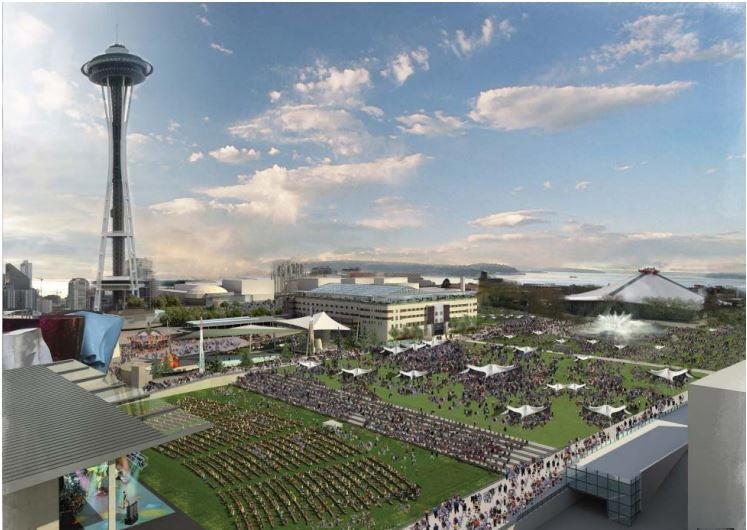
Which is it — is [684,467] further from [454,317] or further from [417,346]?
[454,317]

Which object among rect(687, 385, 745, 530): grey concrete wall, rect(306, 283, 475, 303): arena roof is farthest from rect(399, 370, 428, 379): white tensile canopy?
rect(687, 385, 745, 530): grey concrete wall

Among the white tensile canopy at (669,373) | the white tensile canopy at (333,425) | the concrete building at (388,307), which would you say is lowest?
the white tensile canopy at (333,425)

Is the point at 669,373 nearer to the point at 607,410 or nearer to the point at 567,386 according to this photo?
the point at 567,386

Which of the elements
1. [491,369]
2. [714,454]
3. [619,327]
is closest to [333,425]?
[491,369]

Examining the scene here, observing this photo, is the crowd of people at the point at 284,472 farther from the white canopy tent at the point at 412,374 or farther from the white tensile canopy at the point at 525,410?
the white canopy tent at the point at 412,374

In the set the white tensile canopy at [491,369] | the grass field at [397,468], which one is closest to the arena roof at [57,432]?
the grass field at [397,468]
